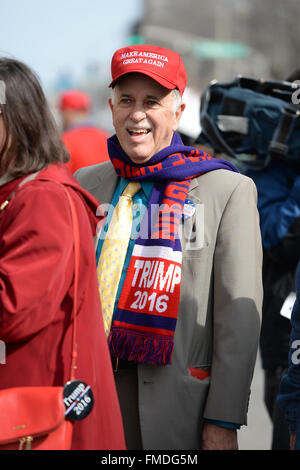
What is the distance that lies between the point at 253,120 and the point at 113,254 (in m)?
1.40

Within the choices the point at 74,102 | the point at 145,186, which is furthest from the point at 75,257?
the point at 74,102

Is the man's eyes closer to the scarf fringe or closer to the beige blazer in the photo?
the beige blazer

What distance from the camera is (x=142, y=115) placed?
2.80 meters

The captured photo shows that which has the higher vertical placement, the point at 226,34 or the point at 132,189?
the point at 226,34

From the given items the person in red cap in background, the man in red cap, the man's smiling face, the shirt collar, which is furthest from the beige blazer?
the person in red cap in background

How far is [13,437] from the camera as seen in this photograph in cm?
190

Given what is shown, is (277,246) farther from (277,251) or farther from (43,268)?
(43,268)

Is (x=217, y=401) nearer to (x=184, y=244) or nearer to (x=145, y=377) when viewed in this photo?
(x=145, y=377)

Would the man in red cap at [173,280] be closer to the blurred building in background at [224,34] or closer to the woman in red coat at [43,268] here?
the woman in red coat at [43,268]

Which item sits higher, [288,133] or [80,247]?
[288,133]

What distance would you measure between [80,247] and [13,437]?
0.57 meters

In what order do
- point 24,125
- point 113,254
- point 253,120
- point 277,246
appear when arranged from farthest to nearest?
point 253,120
point 277,246
point 113,254
point 24,125
